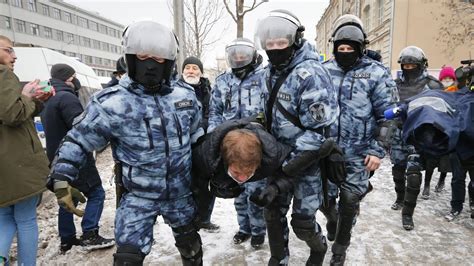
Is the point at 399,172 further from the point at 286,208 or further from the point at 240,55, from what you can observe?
the point at 240,55

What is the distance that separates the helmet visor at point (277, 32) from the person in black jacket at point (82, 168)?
2022 mm

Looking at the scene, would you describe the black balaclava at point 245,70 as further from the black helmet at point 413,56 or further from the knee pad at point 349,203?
the black helmet at point 413,56

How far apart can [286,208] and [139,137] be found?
1263 millimetres

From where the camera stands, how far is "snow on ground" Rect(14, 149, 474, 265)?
305 centimetres

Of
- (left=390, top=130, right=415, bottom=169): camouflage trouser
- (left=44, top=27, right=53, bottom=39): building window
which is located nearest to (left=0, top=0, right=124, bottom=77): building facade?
(left=44, top=27, right=53, bottom=39): building window

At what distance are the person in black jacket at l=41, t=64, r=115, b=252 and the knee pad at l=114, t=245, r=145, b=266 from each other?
1339mm

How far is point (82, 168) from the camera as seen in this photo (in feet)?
10.2

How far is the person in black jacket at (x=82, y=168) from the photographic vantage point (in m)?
3.15

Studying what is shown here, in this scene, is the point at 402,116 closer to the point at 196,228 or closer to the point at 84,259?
the point at 196,228

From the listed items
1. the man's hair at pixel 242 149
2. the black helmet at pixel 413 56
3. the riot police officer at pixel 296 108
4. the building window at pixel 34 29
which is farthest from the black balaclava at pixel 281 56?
the building window at pixel 34 29

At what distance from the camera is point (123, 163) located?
80.9 inches

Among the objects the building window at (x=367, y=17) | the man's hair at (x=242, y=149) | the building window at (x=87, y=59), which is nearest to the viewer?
the man's hair at (x=242, y=149)

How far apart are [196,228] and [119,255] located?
56cm

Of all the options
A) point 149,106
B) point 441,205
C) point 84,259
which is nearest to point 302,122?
point 149,106
